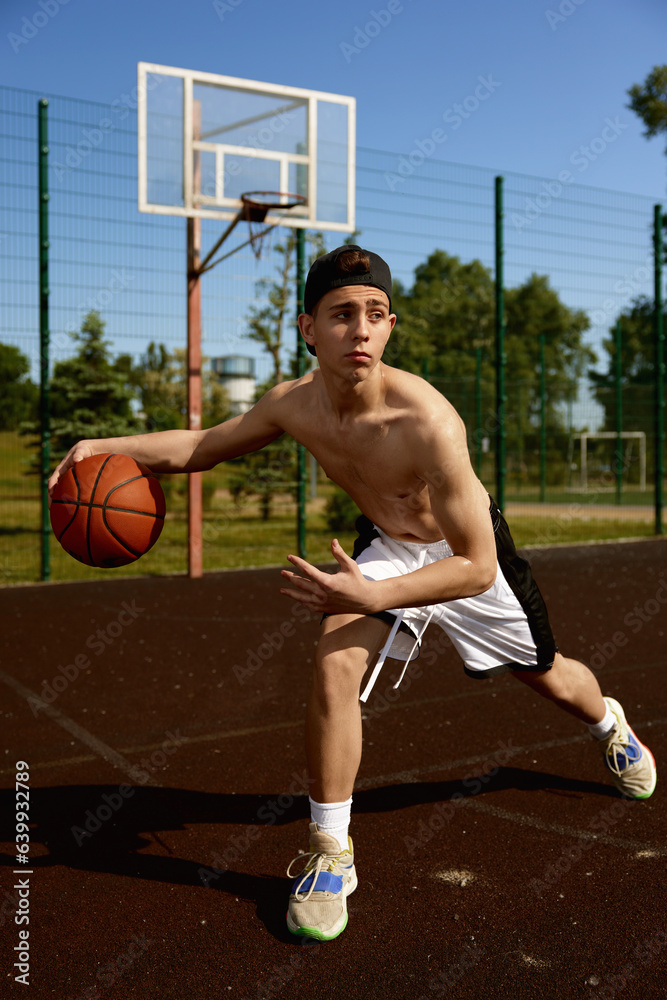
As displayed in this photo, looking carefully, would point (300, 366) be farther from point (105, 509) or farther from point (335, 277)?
point (335, 277)

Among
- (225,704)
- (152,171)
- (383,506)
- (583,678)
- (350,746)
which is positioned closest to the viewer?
(350,746)

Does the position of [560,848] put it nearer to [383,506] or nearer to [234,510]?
[383,506]

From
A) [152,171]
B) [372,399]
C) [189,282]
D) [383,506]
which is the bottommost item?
[383,506]

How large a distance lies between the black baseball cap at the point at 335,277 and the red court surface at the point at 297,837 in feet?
6.02

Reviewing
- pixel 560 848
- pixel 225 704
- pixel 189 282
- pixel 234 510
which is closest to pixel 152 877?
pixel 560 848

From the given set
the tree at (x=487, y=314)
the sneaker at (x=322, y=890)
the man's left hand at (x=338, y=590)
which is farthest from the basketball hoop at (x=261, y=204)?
the tree at (x=487, y=314)

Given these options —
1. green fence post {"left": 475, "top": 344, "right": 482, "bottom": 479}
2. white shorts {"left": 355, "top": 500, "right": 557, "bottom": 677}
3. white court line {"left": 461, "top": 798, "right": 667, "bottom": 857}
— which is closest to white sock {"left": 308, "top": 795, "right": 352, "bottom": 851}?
white shorts {"left": 355, "top": 500, "right": 557, "bottom": 677}

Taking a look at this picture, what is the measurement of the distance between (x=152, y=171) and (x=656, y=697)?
7.04 meters

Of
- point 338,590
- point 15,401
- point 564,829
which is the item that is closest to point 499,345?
point 15,401

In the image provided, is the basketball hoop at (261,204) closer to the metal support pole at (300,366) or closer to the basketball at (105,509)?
the metal support pole at (300,366)

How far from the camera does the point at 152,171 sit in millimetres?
9016

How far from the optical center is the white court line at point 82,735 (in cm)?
384

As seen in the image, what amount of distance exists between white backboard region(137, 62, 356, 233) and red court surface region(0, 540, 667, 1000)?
5.30 m

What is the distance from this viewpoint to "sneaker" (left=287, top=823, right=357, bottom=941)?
8.02 feet
